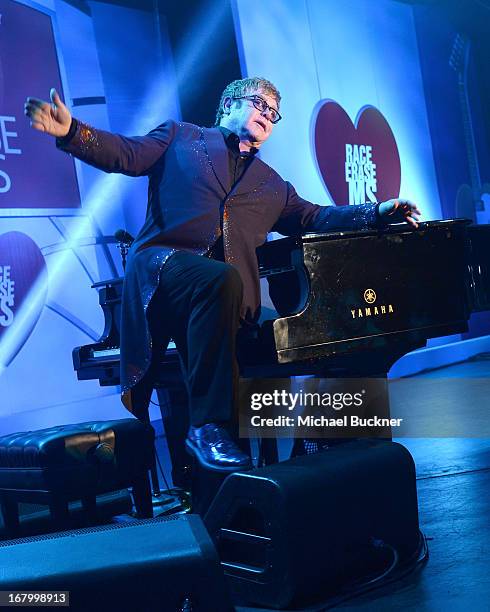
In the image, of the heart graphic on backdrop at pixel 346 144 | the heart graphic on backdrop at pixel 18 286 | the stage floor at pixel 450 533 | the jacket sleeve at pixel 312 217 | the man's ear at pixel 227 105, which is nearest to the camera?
the stage floor at pixel 450 533

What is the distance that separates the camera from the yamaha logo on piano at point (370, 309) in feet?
8.39

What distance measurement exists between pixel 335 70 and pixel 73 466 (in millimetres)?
5615

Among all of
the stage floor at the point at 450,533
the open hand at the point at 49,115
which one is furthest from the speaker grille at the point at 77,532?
the open hand at the point at 49,115

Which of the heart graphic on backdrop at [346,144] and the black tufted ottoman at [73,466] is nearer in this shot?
the black tufted ottoman at [73,466]

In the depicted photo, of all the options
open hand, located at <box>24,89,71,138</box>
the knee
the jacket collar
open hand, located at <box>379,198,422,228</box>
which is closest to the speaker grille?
the knee

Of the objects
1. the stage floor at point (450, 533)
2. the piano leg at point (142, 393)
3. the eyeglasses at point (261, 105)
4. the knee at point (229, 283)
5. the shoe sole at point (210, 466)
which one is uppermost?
the eyeglasses at point (261, 105)

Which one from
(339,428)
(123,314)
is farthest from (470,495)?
(123,314)

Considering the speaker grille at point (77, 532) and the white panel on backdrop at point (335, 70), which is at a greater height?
the white panel on backdrop at point (335, 70)

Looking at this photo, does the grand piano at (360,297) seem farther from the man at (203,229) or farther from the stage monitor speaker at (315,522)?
the stage monitor speaker at (315,522)

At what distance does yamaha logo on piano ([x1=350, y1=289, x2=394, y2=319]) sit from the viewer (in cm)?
256

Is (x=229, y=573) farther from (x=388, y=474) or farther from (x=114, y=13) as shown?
(x=114, y=13)

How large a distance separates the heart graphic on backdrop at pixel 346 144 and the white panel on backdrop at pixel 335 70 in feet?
0.32

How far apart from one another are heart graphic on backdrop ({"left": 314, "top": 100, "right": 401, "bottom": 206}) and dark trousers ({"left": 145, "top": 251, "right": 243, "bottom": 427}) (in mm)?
4653

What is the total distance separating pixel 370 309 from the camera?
2.60m
